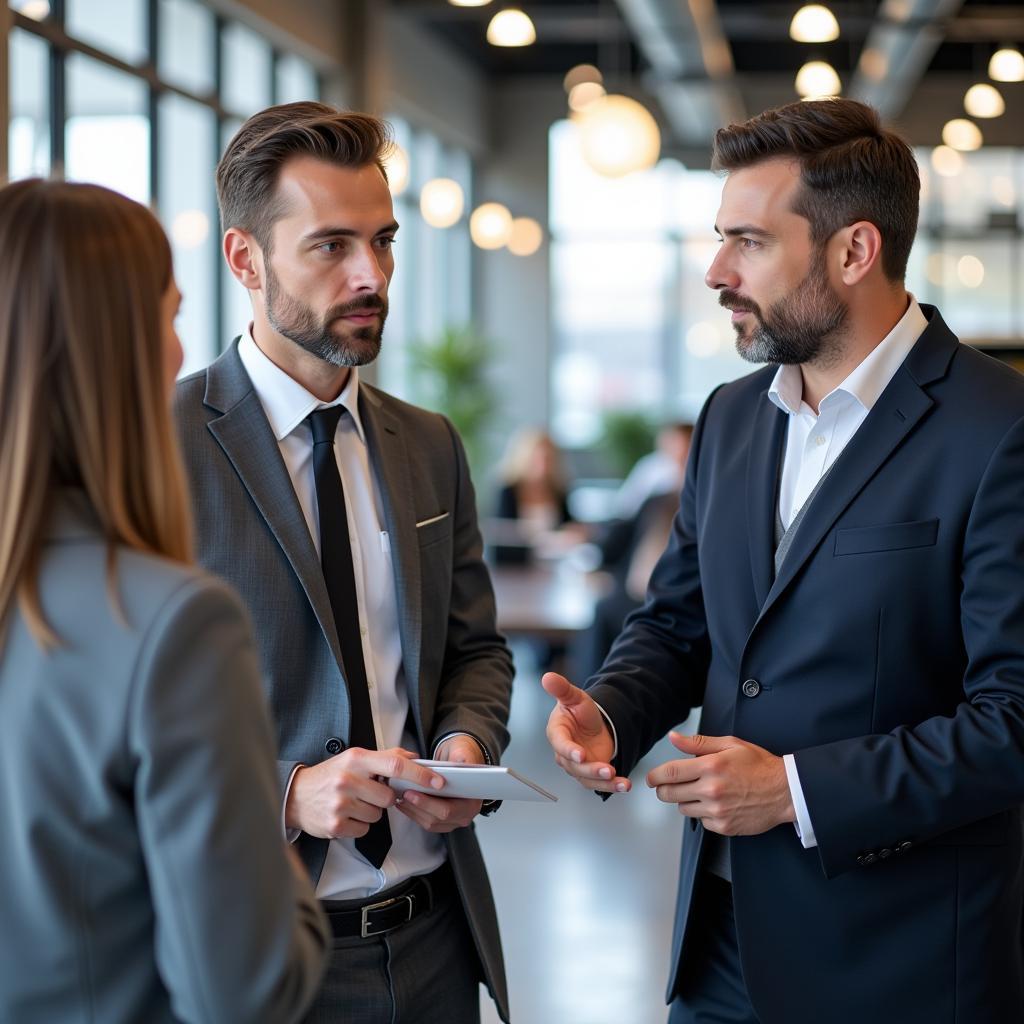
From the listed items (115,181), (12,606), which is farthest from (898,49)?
(12,606)

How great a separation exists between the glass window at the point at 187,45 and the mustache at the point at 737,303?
20.9 ft

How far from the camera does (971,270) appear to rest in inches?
589

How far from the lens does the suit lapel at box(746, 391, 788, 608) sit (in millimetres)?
2053

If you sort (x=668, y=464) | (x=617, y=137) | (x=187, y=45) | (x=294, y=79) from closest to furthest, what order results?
(x=617, y=137), (x=187, y=45), (x=668, y=464), (x=294, y=79)

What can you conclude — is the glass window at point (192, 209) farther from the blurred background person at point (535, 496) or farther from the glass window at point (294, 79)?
the blurred background person at point (535, 496)

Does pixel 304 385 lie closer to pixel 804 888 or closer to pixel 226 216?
pixel 226 216

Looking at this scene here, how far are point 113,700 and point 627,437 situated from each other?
12894 millimetres

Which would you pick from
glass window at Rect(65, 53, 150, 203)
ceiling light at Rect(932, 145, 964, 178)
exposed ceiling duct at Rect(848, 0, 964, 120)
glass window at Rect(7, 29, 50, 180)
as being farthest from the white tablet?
ceiling light at Rect(932, 145, 964, 178)

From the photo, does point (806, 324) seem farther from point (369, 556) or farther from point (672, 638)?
point (369, 556)

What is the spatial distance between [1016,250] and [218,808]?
15198 mm

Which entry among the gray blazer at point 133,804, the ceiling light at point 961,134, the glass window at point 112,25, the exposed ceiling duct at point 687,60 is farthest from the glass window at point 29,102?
the ceiling light at point 961,134

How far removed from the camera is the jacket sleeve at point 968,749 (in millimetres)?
1819

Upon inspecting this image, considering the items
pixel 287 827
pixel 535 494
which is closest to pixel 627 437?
pixel 535 494

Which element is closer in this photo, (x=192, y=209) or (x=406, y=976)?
(x=406, y=976)
